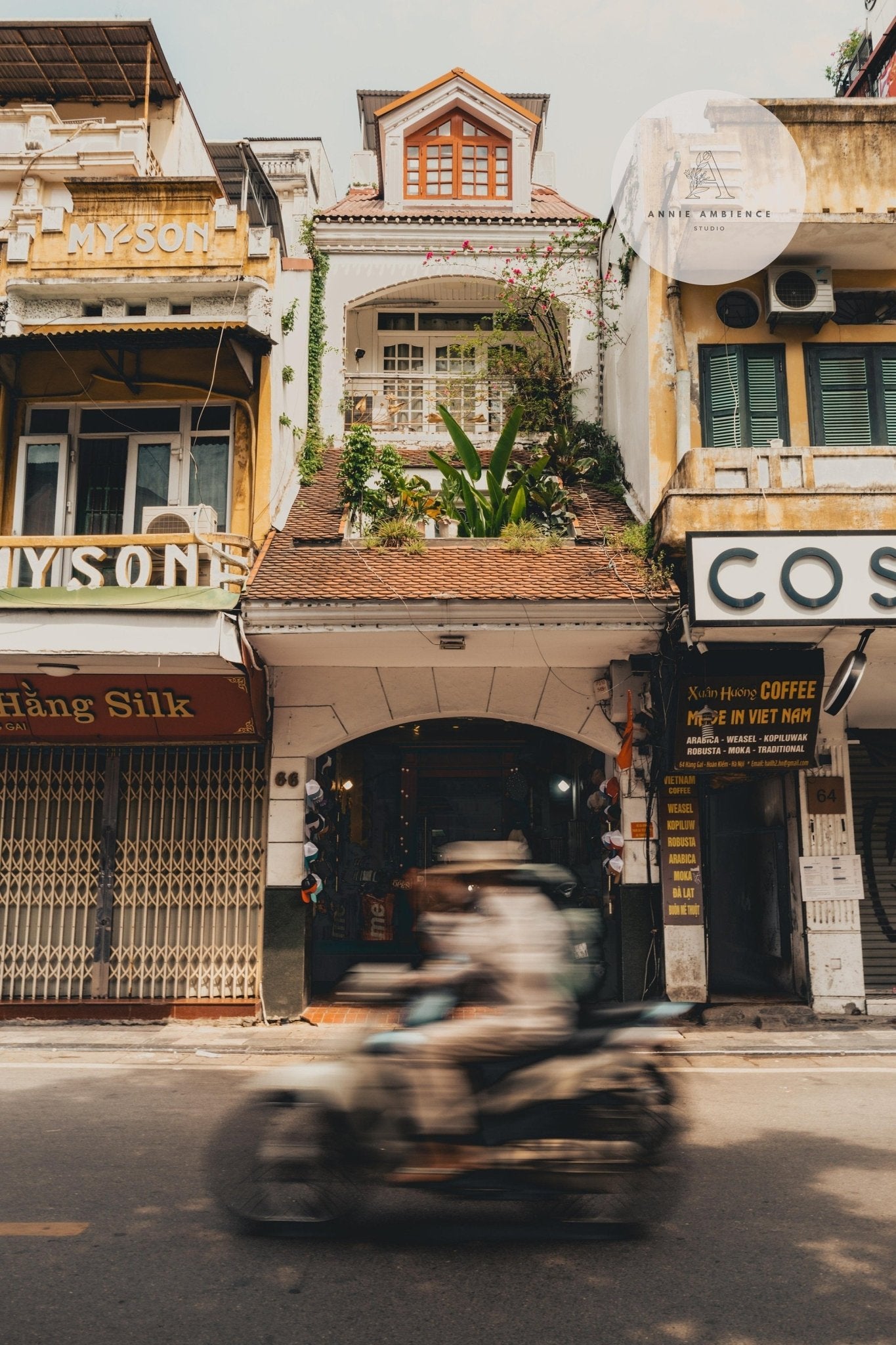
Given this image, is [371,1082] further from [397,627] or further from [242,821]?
[242,821]

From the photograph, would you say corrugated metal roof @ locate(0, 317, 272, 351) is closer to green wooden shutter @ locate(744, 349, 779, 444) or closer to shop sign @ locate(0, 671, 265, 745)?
shop sign @ locate(0, 671, 265, 745)

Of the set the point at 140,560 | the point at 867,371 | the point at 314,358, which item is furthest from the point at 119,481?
the point at 867,371

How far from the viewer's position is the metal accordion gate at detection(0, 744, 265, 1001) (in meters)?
11.3

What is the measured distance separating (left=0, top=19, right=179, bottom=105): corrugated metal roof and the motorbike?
1790 centimetres

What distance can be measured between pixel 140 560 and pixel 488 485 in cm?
433

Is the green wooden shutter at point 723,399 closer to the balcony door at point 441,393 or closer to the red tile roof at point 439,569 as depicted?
the red tile roof at point 439,569

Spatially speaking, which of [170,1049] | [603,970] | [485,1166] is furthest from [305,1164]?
[603,970]

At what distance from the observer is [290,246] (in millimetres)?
15492

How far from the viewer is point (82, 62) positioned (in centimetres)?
1723

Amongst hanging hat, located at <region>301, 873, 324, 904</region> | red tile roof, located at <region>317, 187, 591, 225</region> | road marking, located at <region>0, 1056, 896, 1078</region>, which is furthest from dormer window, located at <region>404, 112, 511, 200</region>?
road marking, located at <region>0, 1056, 896, 1078</region>

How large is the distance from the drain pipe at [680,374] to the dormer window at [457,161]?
559 centimetres

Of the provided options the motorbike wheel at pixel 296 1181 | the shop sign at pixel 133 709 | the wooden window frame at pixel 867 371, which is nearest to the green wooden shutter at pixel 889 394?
the wooden window frame at pixel 867 371

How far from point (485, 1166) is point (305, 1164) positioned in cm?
83

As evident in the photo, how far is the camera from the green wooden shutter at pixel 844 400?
1209cm
